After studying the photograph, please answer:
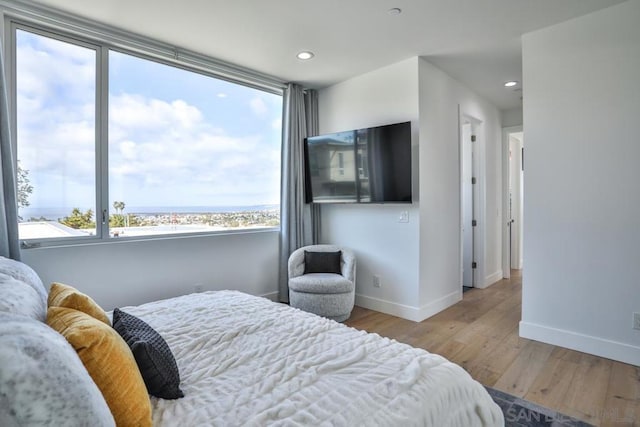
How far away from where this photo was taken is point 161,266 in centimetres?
319

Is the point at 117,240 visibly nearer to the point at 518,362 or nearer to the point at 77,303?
the point at 77,303

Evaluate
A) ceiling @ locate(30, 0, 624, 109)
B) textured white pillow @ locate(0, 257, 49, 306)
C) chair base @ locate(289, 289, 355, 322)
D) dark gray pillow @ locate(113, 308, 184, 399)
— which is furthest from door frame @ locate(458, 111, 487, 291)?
textured white pillow @ locate(0, 257, 49, 306)

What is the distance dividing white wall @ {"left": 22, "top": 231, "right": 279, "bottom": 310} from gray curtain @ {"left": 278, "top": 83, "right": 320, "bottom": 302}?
15 cm

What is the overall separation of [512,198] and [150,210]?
5.56m

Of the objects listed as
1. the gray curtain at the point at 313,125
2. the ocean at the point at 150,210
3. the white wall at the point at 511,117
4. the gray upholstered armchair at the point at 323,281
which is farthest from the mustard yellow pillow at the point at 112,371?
the white wall at the point at 511,117

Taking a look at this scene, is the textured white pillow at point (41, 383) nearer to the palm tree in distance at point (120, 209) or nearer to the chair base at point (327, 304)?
the palm tree in distance at point (120, 209)

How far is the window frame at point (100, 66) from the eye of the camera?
249 cm

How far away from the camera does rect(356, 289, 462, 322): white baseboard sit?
3.51 metres

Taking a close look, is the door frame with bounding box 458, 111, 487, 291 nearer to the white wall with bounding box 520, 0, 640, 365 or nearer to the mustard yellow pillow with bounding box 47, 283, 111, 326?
the white wall with bounding box 520, 0, 640, 365

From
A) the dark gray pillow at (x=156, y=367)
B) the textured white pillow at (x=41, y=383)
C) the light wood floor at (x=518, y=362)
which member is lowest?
the light wood floor at (x=518, y=362)

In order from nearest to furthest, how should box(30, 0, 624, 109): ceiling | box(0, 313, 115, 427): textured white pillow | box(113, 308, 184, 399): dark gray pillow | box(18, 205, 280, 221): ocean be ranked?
box(0, 313, 115, 427): textured white pillow, box(113, 308, 184, 399): dark gray pillow, box(30, 0, 624, 109): ceiling, box(18, 205, 280, 221): ocean

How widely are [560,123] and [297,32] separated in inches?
92.2

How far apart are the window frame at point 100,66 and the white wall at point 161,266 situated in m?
0.08

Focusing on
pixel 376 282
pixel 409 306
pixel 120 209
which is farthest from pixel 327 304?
pixel 120 209
